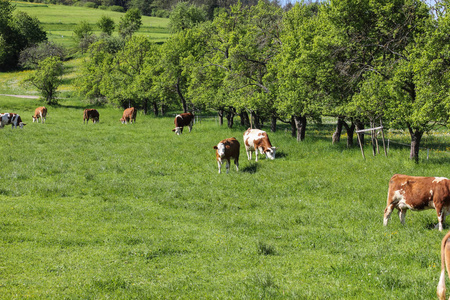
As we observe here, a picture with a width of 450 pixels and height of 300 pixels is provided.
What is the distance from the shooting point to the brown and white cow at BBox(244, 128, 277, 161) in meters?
26.1

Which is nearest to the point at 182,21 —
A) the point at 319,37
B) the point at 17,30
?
the point at 17,30

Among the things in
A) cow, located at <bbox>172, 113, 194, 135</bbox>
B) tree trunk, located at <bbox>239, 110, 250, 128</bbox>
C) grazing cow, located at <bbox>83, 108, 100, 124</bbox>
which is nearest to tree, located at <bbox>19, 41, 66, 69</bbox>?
grazing cow, located at <bbox>83, 108, 100, 124</bbox>

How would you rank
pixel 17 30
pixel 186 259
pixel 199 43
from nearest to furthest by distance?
1. pixel 186 259
2. pixel 199 43
3. pixel 17 30

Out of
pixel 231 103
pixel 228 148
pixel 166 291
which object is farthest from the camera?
pixel 231 103

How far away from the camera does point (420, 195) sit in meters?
13.2

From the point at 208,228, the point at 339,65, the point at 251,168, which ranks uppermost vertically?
the point at 339,65

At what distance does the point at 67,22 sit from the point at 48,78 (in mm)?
93767

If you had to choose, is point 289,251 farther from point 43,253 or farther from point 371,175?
point 371,175

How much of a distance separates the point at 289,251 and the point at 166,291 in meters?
4.26

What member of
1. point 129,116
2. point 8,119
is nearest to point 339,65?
point 129,116

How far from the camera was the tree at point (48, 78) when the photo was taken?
6262 cm

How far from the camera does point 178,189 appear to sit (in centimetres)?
1894

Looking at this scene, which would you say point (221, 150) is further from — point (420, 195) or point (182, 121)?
point (182, 121)

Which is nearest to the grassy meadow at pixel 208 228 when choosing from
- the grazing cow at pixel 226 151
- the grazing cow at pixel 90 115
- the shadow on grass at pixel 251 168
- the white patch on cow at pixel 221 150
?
the shadow on grass at pixel 251 168
